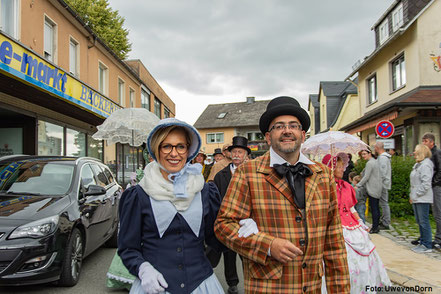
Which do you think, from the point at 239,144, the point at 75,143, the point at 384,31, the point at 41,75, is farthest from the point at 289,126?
the point at 384,31

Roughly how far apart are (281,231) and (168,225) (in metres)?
0.63

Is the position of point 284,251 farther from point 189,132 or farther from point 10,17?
point 10,17

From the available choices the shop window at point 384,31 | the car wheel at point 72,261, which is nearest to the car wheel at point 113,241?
the car wheel at point 72,261

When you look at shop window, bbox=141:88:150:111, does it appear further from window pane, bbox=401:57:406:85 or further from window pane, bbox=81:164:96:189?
window pane, bbox=81:164:96:189

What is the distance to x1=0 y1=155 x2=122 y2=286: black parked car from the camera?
3.94 m

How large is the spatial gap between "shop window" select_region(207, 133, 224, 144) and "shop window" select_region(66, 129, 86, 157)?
111 feet

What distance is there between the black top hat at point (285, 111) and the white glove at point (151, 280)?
110cm

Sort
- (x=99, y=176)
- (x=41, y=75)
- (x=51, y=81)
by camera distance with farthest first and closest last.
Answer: (x=51, y=81), (x=41, y=75), (x=99, y=176)

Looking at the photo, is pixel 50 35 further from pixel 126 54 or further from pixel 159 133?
pixel 126 54

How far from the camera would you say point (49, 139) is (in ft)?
38.3

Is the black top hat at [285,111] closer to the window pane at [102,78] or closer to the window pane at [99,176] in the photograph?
the window pane at [99,176]

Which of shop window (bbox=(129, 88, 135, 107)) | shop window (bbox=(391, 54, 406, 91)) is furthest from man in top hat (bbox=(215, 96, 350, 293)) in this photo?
shop window (bbox=(129, 88, 135, 107))

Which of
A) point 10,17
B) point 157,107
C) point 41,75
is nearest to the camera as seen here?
point 41,75

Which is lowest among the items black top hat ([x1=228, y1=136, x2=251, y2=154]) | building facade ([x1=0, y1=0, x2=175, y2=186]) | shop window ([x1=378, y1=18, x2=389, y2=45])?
black top hat ([x1=228, y1=136, x2=251, y2=154])
